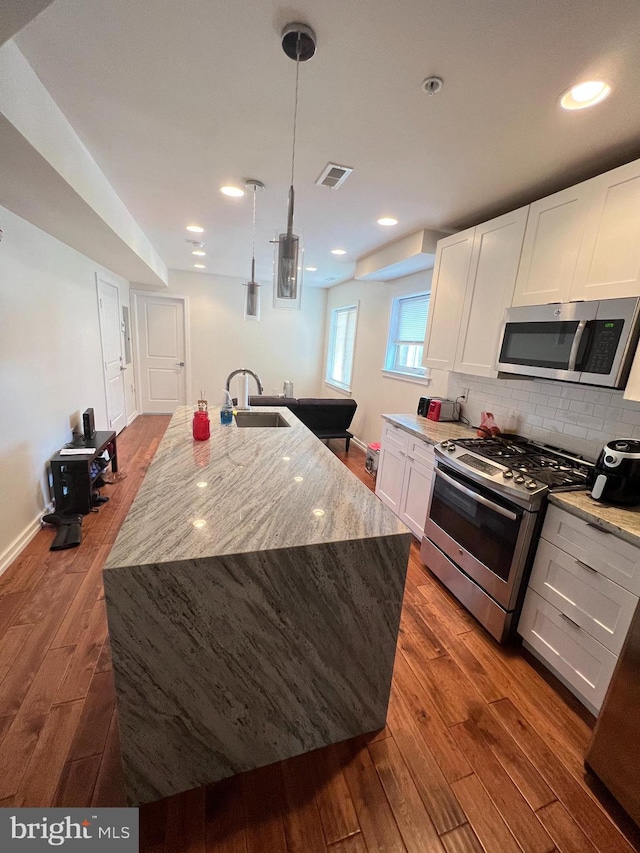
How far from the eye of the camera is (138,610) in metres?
0.95

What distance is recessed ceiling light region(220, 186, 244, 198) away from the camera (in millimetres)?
2342

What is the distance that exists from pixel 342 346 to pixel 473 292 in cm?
364

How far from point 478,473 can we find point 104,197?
9.83ft

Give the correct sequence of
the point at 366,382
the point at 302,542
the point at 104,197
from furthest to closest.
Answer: the point at 366,382
the point at 104,197
the point at 302,542

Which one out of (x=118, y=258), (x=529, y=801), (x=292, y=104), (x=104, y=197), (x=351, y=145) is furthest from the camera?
(x=118, y=258)

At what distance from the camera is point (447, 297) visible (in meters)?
2.74

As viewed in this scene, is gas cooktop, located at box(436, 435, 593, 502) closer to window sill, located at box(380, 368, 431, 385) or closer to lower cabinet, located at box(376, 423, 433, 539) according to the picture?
lower cabinet, located at box(376, 423, 433, 539)

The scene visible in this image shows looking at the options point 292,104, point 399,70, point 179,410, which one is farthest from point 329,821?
point 292,104

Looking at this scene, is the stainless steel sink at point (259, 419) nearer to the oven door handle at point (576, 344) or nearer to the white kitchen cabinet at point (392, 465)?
the white kitchen cabinet at point (392, 465)

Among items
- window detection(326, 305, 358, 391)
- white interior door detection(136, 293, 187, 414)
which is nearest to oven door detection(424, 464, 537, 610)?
window detection(326, 305, 358, 391)

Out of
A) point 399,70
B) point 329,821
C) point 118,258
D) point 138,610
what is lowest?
point 329,821

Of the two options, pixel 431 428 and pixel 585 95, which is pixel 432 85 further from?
pixel 431 428

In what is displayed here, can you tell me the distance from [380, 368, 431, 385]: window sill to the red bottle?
239 cm

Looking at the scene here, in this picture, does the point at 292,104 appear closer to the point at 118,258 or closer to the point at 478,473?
the point at 478,473
